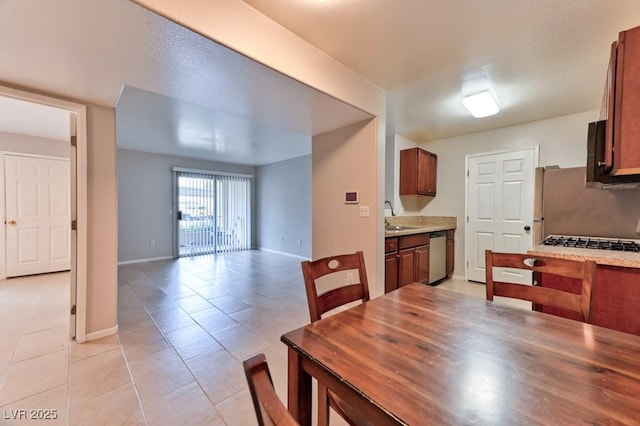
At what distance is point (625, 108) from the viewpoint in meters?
1.47

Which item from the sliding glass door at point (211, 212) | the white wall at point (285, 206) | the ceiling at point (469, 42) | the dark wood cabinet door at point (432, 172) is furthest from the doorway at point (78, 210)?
the dark wood cabinet door at point (432, 172)

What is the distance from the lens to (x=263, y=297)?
138 inches

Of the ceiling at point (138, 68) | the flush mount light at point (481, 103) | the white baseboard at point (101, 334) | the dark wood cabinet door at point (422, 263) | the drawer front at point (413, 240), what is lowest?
the white baseboard at point (101, 334)

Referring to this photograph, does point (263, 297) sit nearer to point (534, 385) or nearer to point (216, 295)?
point (216, 295)

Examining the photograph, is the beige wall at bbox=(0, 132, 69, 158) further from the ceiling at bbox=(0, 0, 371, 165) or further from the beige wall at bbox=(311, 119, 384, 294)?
the beige wall at bbox=(311, 119, 384, 294)

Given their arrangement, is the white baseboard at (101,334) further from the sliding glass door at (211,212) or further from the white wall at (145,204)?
the sliding glass door at (211,212)

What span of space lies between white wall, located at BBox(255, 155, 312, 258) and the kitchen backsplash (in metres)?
4.26

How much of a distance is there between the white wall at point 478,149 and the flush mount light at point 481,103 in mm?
1039

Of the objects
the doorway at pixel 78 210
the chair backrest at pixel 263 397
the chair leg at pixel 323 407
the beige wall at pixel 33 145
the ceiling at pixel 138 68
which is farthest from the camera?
the beige wall at pixel 33 145

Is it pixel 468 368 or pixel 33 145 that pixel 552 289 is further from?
pixel 33 145

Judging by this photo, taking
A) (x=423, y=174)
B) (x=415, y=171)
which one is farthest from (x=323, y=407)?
(x=423, y=174)

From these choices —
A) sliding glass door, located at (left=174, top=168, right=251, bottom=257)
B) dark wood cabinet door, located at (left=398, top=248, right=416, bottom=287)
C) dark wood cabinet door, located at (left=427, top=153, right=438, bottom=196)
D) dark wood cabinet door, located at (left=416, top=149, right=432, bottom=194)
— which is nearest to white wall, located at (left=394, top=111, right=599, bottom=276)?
dark wood cabinet door, located at (left=427, top=153, right=438, bottom=196)

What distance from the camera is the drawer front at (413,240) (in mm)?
3254

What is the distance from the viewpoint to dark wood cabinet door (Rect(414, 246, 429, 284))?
3521mm
